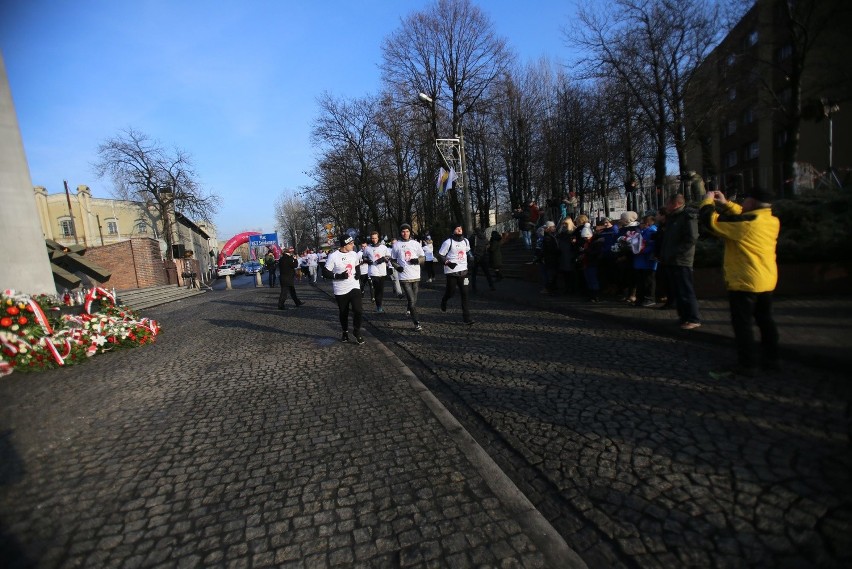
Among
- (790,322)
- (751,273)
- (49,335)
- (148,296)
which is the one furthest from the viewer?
(148,296)

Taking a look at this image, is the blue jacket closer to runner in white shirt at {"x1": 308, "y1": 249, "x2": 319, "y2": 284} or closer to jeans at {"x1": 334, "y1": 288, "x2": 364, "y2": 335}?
jeans at {"x1": 334, "y1": 288, "x2": 364, "y2": 335}

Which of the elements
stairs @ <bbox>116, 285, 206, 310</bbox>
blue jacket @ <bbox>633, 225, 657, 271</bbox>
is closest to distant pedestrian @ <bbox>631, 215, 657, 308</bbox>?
blue jacket @ <bbox>633, 225, 657, 271</bbox>

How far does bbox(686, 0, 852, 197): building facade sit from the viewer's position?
1664cm

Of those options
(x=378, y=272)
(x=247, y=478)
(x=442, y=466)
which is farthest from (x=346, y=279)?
(x=442, y=466)

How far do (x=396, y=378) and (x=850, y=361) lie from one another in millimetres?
4677

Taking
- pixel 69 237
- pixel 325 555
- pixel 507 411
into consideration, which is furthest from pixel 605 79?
pixel 69 237

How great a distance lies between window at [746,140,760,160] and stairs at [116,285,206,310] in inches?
1632

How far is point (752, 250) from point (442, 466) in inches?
143

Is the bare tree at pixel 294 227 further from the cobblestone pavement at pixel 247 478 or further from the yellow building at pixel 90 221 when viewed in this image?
the cobblestone pavement at pixel 247 478

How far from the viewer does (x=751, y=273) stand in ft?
13.8

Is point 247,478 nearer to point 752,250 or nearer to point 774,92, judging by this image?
point 752,250

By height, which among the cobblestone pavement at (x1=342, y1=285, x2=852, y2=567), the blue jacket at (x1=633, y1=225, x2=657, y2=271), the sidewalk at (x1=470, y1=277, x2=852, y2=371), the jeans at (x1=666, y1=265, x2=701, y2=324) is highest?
the blue jacket at (x1=633, y1=225, x2=657, y2=271)

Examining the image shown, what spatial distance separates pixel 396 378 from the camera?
5.32 m

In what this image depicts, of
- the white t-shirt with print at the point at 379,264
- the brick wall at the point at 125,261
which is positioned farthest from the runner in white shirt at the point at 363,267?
the brick wall at the point at 125,261
